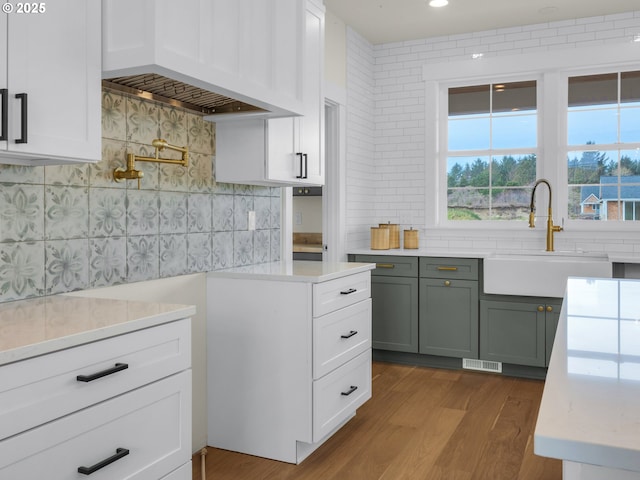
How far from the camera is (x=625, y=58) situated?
448cm

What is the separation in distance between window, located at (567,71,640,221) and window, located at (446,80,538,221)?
0.32m

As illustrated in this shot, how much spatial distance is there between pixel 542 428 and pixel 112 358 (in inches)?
48.6

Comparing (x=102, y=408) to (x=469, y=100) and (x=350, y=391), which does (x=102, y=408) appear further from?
(x=469, y=100)

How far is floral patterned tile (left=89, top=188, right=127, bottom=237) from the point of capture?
232 centimetres

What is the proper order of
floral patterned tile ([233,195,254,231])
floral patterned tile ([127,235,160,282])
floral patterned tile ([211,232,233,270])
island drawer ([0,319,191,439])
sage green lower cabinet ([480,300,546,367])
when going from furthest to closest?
sage green lower cabinet ([480,300,546,367]) < floral patterned tile ([233,195,254,231]) < floral patterned tile ([211,232,233,270]) < floral patterned tile ([127,235,160,282]) < island drawer ([0,319,191,439])

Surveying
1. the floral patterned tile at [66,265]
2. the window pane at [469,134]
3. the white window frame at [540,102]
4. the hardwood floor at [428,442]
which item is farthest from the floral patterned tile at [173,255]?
the window pane at [469,134]

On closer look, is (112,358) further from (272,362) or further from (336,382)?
(336,382)

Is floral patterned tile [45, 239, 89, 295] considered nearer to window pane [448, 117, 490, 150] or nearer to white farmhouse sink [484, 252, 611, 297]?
white farmhouse sink [484, 252, 611, 297]

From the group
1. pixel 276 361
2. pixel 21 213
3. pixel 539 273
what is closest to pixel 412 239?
pixel 539 273

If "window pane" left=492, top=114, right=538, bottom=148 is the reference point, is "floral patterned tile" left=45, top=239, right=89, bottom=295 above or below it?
below

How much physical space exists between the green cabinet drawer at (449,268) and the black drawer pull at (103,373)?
10.6 feet

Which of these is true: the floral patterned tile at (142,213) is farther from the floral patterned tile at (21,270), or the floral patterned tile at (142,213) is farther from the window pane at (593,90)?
the window pane at (593,90)

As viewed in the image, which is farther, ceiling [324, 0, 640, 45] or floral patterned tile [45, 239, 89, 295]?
ceiling [324, 0, 640, 45]

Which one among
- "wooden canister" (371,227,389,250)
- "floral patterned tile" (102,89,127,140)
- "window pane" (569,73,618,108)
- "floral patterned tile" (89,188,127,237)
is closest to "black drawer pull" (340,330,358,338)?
"floral patterned tile" (89,188,127,237)
